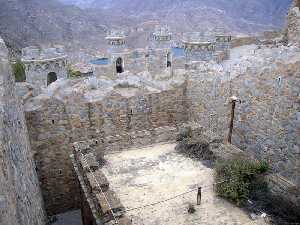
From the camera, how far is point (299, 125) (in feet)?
26.7

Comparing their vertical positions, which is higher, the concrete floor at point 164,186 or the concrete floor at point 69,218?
the concrete floor at point 164,186

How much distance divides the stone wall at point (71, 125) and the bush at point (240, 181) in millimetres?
2855

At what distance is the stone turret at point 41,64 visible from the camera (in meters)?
19.2

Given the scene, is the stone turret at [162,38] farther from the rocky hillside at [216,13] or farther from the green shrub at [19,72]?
the rocky hillside at [216,13]

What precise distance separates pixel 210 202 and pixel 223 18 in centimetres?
7436

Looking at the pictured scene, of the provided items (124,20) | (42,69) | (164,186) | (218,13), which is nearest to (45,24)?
(124,20)

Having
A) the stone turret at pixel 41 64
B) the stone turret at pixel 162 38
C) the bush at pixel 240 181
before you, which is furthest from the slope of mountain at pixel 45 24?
the bush at pixel 240 181

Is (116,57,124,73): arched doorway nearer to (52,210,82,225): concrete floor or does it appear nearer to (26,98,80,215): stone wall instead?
(26,98,80,215): stone wall

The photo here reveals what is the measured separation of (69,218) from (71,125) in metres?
3.09

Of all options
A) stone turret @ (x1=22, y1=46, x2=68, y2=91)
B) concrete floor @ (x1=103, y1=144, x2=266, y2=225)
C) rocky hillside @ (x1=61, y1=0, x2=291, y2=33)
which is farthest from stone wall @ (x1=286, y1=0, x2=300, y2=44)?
rocky hillside @ (x1=61, y1=0, x2=291, y2=33)

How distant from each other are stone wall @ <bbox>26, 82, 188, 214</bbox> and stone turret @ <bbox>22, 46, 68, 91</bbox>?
9014 mm

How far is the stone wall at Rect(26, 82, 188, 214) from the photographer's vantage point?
1064 cm

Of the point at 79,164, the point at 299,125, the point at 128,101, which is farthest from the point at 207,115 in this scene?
the point at 79,164

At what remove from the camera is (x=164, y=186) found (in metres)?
7.79
